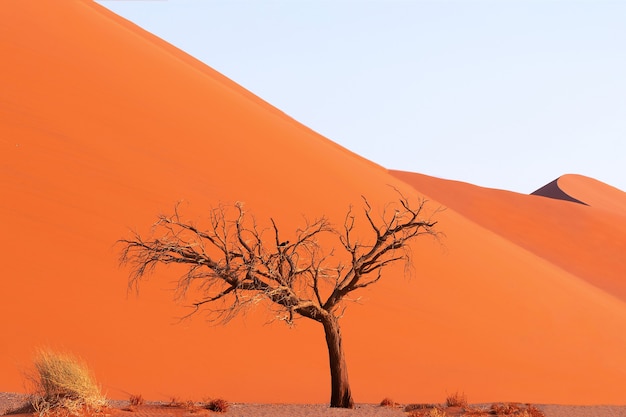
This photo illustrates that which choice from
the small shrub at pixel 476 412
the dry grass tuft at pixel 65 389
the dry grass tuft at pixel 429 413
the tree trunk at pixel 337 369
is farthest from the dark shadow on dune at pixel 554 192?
the dry grass tuft at pixel 65 389

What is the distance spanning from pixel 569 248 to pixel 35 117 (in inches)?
1324

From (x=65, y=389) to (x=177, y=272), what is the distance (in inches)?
327

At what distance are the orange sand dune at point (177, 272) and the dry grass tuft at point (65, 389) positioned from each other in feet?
10.4

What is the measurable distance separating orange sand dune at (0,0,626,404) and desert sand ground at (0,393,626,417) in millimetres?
1606

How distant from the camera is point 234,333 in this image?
65.4 ft

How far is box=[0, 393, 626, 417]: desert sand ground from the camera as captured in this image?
13.6 meters

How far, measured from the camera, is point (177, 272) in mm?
21078

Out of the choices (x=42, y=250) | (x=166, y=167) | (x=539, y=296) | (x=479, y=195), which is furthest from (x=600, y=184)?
(x=42, y=250)

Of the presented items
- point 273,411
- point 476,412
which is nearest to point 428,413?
point 476,412

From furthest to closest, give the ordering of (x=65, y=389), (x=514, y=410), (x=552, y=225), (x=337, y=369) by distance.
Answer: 1. (x=552, y=225)
2. (x=514, y=410)
3. (x=337, y=369)
4. (x=65, y=389)

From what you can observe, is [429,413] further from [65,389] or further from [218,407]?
[65,389]

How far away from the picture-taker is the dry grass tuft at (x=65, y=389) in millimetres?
12664

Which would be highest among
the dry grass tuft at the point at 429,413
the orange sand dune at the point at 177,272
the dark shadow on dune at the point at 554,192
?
the dark shadow on dune at the point at 554,192

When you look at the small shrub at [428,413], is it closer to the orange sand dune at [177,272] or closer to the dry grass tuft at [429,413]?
the dry grass tuft at [429,413]
